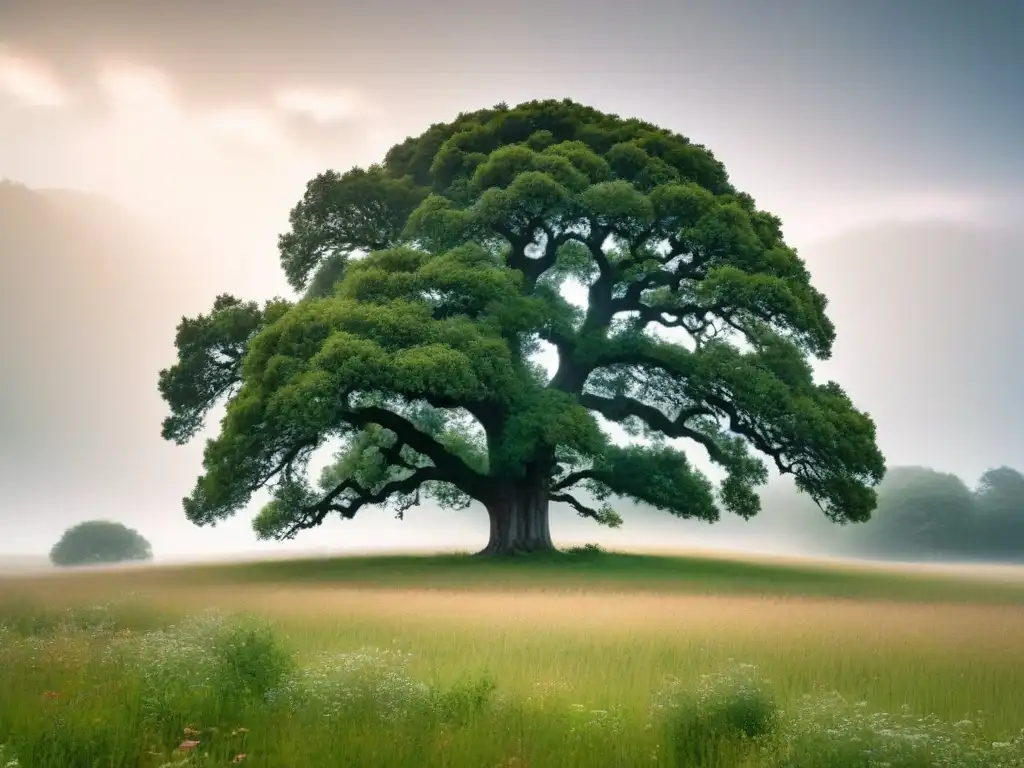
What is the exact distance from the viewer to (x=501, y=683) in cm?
1170

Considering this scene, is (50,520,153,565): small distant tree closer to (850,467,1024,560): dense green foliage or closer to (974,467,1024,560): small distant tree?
(850,467,1024,560): dense green foliage

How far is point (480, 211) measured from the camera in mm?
34719

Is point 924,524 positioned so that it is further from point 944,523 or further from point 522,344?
point 522,344

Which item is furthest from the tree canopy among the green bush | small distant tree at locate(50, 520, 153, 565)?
the green bush

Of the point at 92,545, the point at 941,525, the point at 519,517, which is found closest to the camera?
the point at 519,517

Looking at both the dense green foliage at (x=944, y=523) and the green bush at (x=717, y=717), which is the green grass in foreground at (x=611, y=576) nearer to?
the green bush at (x=717, y=717)

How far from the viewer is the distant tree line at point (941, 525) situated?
187ft

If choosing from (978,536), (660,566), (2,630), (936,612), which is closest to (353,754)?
(2,630)

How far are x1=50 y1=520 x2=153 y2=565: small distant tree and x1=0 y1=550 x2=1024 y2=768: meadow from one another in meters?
23.2

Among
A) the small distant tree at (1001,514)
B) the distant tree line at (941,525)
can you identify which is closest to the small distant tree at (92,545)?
the distant tree line at (941,525)

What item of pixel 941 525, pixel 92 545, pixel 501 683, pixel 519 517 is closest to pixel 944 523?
pixel 941 525

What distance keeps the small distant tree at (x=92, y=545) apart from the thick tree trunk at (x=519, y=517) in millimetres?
18512

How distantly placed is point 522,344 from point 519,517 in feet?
20.5

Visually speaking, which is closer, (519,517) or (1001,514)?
(519,517)
